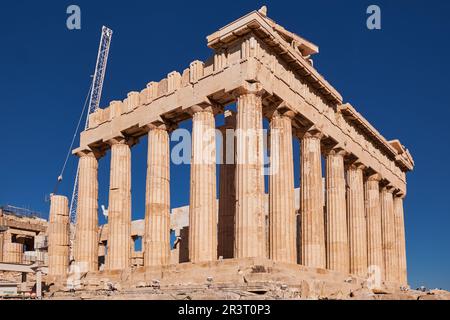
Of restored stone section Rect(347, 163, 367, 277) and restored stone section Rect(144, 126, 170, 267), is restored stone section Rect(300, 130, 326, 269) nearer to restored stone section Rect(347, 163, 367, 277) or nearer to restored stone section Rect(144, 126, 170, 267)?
restored stone section Rect(347, 163, 367, 277)

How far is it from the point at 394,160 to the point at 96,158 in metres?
23.8

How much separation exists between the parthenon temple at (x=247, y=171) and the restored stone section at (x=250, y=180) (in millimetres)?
52

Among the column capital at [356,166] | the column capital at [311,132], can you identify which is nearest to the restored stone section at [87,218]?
the column capital at [311,132]

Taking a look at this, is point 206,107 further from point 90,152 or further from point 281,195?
point 90,152

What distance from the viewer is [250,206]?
2809 centimetres

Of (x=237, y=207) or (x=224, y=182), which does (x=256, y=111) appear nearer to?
(x=237, y=207)

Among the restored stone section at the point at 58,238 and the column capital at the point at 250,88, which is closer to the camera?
the column capital at the point at 250,88

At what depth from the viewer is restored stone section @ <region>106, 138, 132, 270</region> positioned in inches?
1441

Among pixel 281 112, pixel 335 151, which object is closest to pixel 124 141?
pixel 281 112

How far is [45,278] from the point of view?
39.2 m

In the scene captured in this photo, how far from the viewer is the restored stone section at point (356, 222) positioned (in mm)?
39812

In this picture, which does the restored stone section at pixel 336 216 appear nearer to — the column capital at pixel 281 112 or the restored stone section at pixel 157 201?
the column capital at pixel 281 112
